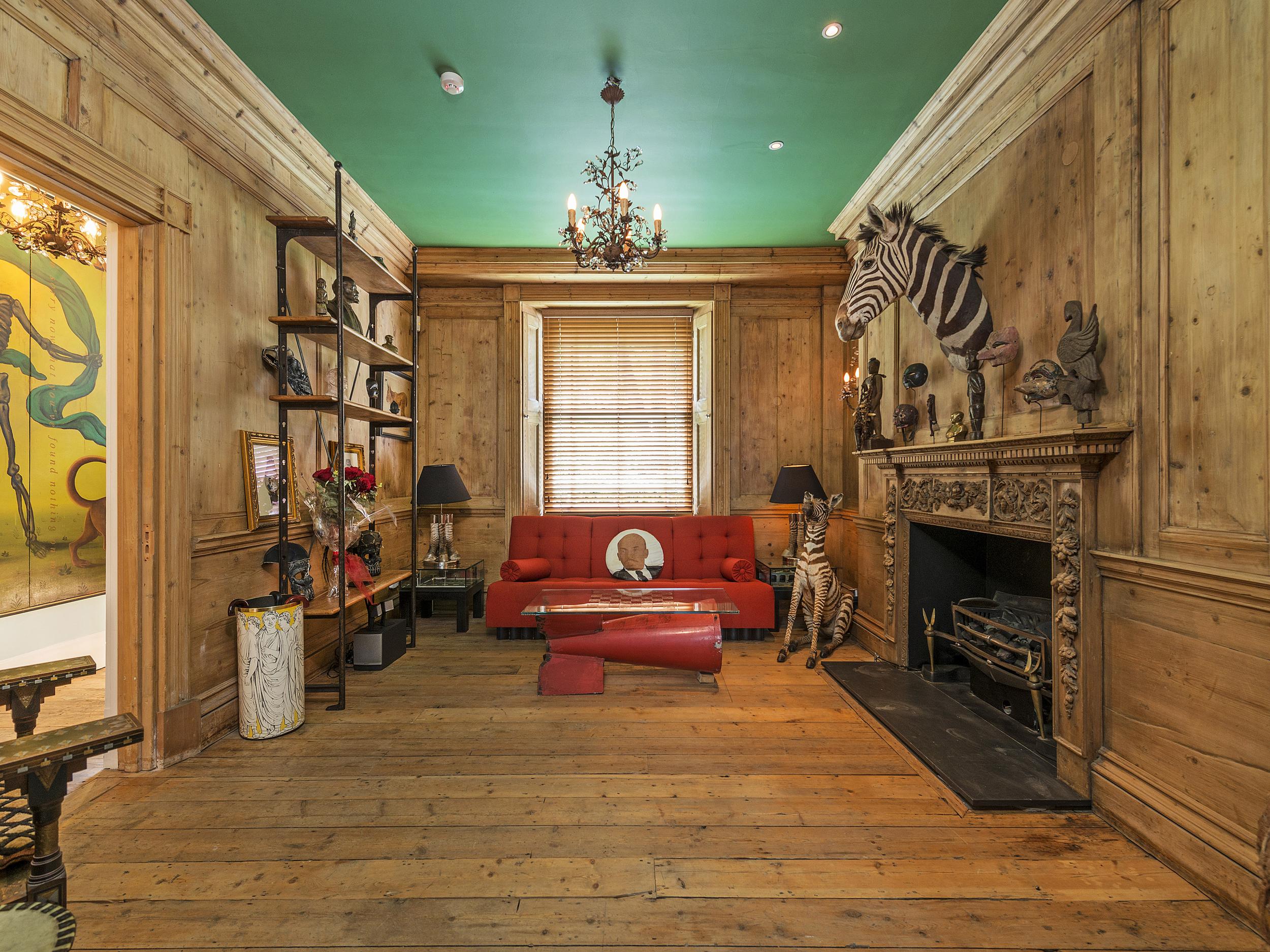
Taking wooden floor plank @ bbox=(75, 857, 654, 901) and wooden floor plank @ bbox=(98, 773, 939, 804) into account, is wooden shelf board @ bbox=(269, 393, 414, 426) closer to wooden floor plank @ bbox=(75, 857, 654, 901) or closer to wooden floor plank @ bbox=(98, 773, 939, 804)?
wooden floor plank @ bbox=(98, 773, 939, 804)

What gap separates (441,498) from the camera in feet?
15.2

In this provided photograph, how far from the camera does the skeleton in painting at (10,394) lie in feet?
10.8

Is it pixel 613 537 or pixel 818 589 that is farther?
pixel 613 537

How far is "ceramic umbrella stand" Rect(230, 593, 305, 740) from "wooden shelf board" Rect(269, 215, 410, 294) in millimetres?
1864

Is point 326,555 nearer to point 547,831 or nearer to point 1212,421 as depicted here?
point 547,831

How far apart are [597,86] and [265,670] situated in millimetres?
3101

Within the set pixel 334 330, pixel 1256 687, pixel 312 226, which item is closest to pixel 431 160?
pixel 312 226

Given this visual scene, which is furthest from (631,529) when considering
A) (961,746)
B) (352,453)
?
(961,746)

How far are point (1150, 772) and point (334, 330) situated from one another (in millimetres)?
3853

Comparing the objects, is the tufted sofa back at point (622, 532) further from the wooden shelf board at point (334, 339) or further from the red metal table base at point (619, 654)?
the wooden shelf board at point (334, 339)

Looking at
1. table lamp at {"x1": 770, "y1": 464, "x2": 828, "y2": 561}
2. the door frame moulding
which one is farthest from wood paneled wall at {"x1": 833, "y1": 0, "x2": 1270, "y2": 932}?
the door frame moulding

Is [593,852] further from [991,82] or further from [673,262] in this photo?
[673,262]

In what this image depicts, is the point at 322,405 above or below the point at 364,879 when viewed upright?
above

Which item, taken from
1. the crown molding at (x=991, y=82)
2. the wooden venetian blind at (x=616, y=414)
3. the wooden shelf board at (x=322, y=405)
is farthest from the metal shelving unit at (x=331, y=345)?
the crown molding at (x=991, y=82)
